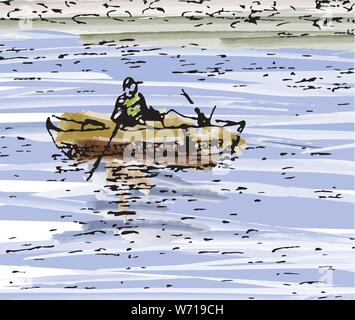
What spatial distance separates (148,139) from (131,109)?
0.06 meters

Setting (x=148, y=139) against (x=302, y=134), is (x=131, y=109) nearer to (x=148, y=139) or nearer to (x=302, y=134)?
(x=148, y=139)

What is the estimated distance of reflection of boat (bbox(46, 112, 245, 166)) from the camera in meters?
1.21

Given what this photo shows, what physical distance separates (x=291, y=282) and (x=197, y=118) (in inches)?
13.7

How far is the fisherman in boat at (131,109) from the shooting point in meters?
1.21

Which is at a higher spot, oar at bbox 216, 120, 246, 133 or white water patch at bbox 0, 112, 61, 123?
white water patch at bbox 0, 112, 61, 123

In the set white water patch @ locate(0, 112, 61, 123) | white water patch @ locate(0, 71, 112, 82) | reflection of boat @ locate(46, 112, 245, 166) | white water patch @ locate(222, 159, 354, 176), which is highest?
white water patch @ locate(0, 71, 112, 82)

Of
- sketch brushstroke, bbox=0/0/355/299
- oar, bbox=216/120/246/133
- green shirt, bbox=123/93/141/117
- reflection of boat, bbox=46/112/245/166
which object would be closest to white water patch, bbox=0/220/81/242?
sketch brushstroke, bbox=0/0/355/299

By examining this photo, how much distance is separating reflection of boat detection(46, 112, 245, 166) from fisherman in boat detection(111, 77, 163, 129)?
11 millimetres

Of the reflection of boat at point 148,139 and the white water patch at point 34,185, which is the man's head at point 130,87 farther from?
the white water patch at point 34,185

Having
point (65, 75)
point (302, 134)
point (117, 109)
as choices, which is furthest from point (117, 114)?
point (302, 134)

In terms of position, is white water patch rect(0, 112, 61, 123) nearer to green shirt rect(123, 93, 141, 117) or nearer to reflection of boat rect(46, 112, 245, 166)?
reflection of boat rect(46, 112, 245, 166)

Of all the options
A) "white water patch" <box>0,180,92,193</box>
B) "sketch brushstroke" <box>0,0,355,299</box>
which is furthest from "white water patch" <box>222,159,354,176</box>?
"white water patch" <box>0,180,92,193</box>

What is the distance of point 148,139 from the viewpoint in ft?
4.01
